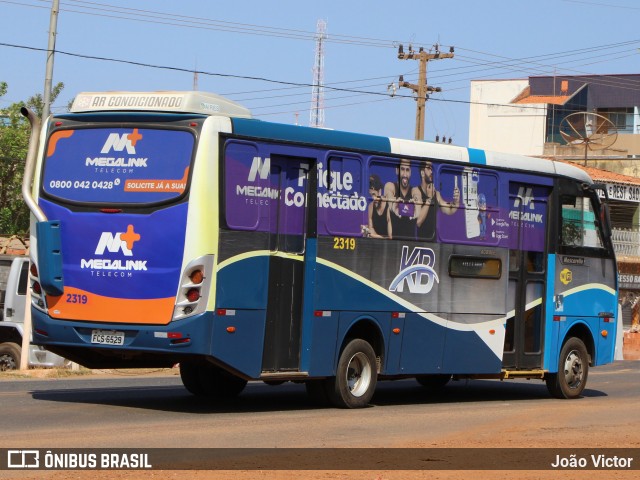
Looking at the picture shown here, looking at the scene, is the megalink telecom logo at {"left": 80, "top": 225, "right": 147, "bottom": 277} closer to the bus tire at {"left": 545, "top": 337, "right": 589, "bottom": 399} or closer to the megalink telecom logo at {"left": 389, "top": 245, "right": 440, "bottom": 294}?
the megalink telecom logo at {"left": 389, "top": 245, "right": 440, "bottom": 294}

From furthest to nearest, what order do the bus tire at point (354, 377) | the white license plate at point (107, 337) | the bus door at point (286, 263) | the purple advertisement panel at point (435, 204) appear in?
the purple advertisement panel at point (435, 204) → the bus tire at point (354, 377) → the bus door at point (286, 263) → the white license plate at point (107, 337)

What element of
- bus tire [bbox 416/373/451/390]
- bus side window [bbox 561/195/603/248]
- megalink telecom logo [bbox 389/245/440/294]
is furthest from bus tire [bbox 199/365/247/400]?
bus side window [bbox 561/195/603/248]

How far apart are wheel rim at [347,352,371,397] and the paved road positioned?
33 cm

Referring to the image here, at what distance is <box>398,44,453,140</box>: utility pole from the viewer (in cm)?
4797

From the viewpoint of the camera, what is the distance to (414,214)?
17.2 meters

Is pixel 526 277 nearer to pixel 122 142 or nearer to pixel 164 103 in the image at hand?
pixel 164 103

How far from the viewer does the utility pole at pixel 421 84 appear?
4797 cm

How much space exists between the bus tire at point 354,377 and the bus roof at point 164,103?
10.5 feet

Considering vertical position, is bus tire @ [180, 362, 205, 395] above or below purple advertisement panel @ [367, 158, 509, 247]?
below

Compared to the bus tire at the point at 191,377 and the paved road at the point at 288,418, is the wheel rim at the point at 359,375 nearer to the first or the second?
the paved road at the point at 288,418

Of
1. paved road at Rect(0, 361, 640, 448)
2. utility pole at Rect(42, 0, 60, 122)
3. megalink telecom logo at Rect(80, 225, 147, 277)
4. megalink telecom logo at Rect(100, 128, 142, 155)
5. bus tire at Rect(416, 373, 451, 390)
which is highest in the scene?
utility pole at Rect(42, 0, 60, 122)

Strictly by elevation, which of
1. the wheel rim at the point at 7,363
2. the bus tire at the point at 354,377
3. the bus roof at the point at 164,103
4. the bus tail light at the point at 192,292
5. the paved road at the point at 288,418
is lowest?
the wheel rim at the point at 7,363

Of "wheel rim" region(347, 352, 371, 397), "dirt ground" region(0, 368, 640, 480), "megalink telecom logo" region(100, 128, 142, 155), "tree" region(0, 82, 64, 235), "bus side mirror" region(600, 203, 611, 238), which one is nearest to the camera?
"dirt ground" region(0, 368, 640, 480)
